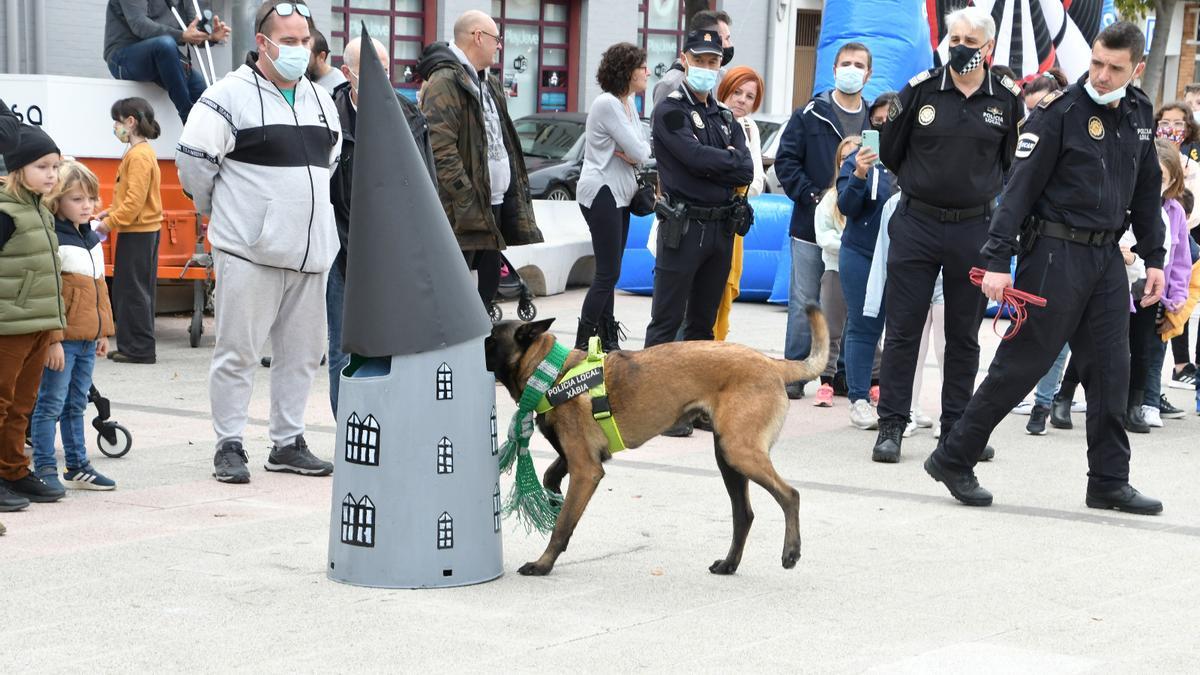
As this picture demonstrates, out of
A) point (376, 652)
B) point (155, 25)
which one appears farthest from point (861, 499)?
point (155, 25)

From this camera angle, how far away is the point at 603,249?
9.82 m

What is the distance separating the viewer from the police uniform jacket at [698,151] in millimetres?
8562

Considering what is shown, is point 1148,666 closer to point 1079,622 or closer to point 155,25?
point 1079,622

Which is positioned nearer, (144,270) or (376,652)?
(376,652)

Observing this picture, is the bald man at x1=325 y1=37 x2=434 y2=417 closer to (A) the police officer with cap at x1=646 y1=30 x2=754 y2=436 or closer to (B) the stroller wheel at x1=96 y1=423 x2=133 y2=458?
(B) the stroller wheel at x1=96 y1=423 x2=133 y2=458

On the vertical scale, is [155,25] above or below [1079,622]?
above

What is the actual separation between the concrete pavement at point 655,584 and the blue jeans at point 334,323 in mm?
348

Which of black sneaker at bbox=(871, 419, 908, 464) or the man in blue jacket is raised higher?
the man in blue jacket

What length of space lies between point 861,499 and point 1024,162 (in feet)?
5.24

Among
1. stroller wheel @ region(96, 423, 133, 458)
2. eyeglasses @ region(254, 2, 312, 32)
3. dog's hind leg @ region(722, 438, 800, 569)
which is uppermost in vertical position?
eyeglasses @ region(254, 2, 312, 32)

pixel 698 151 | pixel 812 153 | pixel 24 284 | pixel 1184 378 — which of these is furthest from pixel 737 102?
pixel 24 284

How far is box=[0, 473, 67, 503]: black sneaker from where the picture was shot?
663 centimetres

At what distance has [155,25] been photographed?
38.6 feet

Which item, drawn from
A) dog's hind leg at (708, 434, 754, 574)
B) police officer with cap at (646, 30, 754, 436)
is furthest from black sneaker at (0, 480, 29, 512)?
police officer with cap at (646, 30, 754, 436)
